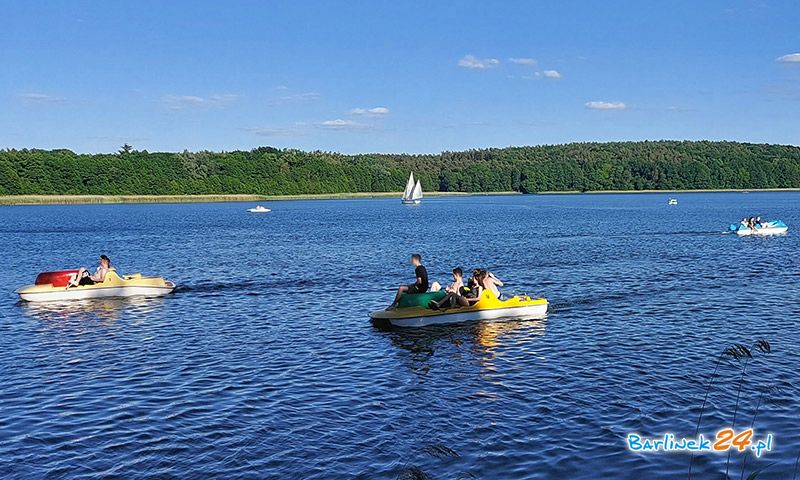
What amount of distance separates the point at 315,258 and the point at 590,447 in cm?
3922

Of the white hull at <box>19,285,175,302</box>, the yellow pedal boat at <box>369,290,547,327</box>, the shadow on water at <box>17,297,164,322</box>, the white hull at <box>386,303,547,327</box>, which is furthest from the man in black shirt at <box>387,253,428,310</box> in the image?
the white hull at <box>19,285,175,302</box>

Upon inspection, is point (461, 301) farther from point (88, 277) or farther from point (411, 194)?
point (411, 194)

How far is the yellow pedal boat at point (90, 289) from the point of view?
106 ft

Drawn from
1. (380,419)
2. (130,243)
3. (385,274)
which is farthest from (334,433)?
(130,243)

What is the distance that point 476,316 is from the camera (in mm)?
26547

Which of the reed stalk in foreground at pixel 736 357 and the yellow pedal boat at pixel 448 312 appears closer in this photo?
the reed stalk in foreground at pixel 736 357

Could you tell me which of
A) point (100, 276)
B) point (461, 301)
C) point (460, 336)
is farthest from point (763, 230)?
point (100, 276)

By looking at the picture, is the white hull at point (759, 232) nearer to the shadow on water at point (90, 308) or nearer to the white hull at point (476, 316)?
the white hull at point (476, 316)

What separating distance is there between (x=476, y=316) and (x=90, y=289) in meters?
17.2

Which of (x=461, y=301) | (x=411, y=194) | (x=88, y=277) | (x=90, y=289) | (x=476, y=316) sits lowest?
(x=476, y=316)

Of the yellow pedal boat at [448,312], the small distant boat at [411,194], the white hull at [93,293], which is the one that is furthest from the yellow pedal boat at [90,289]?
the small distant boat at [411,194]

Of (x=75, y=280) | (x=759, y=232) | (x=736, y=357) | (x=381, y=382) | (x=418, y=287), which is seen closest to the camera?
(x=736, y=357)

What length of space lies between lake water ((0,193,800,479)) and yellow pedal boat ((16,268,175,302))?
3.00 ft

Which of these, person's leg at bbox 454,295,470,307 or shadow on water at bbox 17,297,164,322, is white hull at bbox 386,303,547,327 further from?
shadow on water at bbox 17,297,164,322
